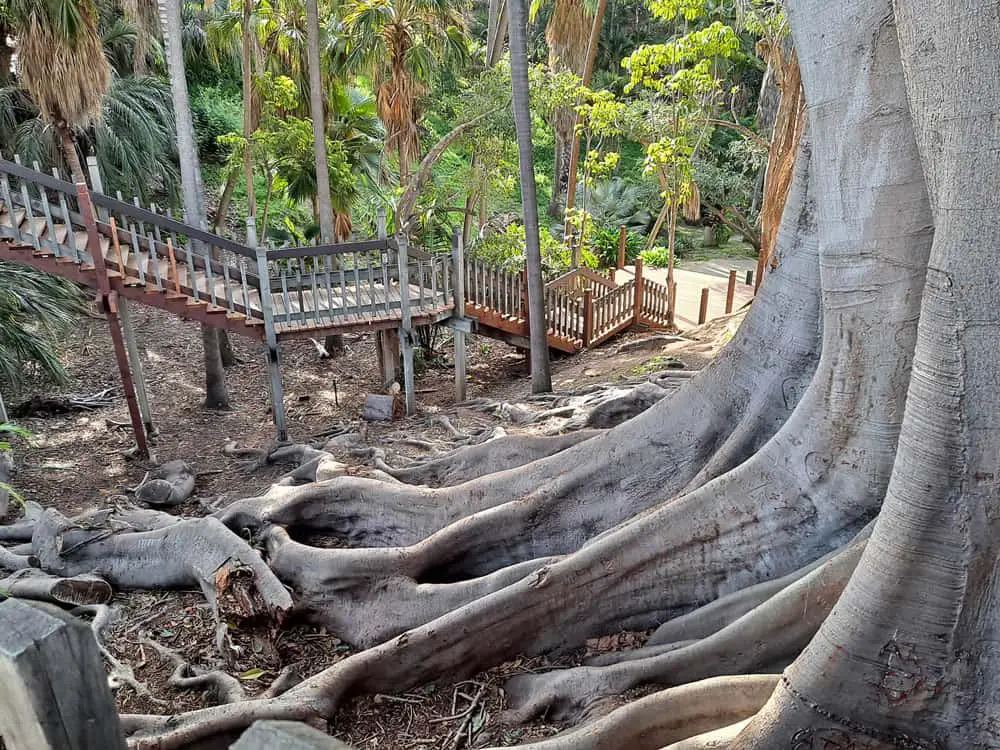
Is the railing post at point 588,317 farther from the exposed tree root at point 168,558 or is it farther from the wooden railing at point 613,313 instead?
the exposed tree root at point 168,558

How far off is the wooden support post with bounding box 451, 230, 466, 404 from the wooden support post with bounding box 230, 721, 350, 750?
11415 millimetres

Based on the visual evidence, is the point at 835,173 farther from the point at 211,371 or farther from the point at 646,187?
the point at 646,187

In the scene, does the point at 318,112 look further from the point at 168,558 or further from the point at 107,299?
the point at 168,558

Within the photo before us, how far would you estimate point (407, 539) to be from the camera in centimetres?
591

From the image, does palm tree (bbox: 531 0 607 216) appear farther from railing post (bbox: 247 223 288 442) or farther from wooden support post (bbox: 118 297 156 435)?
wooden support post (bbox: 118 297 156 435)

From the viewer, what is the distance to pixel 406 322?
1173 centimetres

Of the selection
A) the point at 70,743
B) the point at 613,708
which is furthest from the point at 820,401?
the point at 70,743

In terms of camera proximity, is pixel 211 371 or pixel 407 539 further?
pixel 211 371

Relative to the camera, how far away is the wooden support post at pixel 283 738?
1109 mm

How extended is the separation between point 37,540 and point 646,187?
94.3 feet

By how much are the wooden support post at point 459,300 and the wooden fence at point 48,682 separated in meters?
11.2

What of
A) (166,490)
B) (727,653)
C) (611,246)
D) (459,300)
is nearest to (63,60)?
(459,300)

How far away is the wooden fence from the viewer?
4.25ft

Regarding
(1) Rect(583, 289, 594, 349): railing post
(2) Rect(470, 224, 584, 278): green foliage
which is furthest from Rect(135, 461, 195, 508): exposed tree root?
(1) Rect(583, 289, 594, 349): railing post
